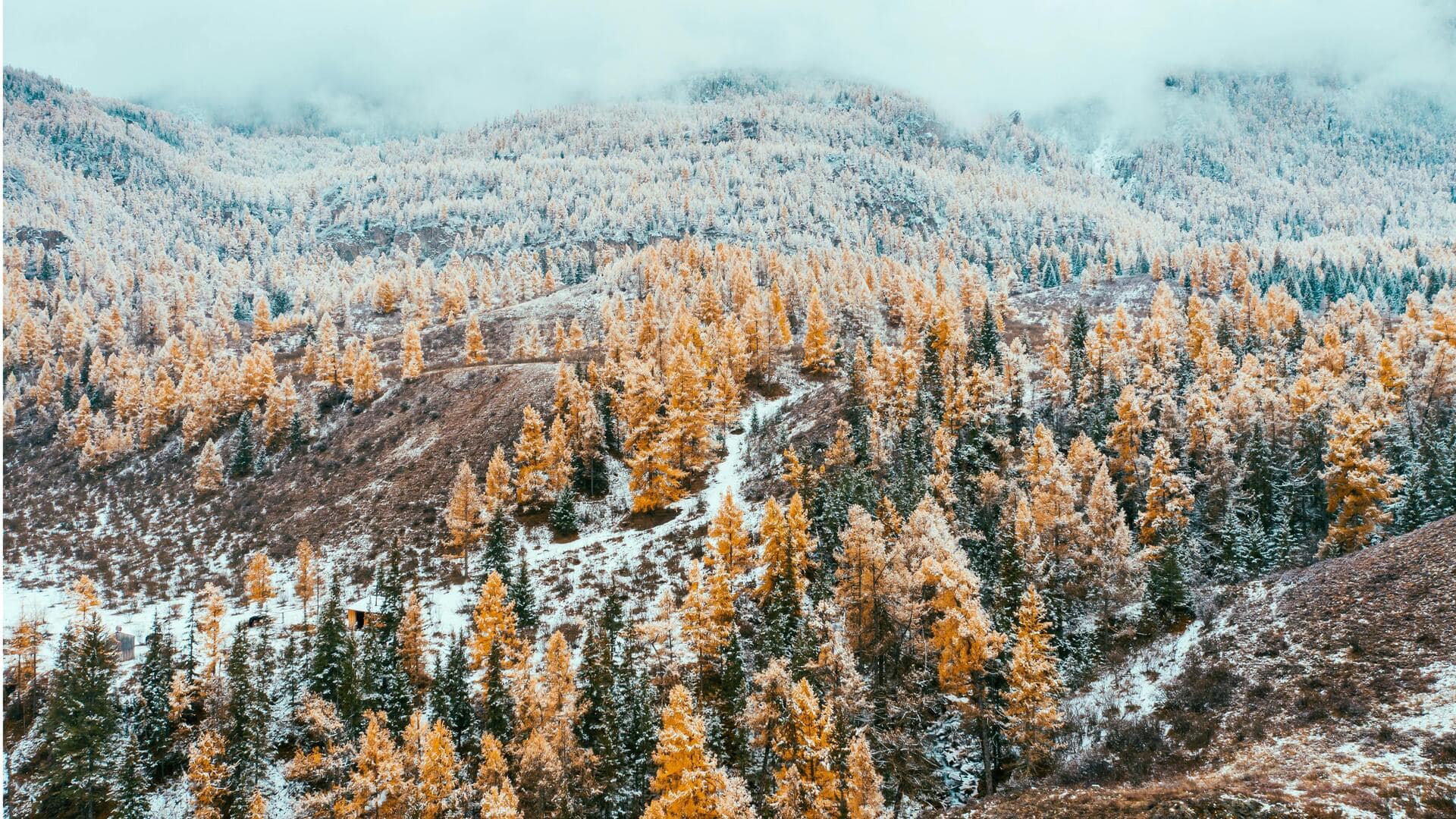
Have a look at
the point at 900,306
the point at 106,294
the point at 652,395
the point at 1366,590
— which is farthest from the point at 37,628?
the point at 106,294

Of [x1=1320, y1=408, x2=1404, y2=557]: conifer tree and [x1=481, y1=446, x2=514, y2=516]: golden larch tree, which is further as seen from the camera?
[x1=481, y1=446, x2=514, y2=516]: golden larch tree

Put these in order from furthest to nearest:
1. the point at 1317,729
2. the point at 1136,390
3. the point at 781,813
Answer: the point at 1136,390 → the point at 781,813 → the point at 1317,729

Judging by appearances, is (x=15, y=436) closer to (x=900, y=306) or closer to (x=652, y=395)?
(x=652, y=395)

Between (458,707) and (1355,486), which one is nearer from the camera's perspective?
(458,707)

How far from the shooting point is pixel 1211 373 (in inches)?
3029

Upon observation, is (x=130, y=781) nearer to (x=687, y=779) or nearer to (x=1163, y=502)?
(x=687, y=779)

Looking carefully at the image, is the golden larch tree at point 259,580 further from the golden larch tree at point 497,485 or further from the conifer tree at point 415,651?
the golden larch tree at point 497,485

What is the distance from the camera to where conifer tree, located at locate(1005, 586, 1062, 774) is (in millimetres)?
40969

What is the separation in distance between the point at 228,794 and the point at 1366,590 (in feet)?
237

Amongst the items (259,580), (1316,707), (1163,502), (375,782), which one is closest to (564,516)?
(259,580)

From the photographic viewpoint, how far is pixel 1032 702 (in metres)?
41.6

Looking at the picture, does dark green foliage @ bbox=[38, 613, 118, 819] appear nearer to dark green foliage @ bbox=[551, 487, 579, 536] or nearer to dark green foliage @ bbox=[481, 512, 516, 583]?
dark green foliage @ bbox=[481, 512, 516, 583]

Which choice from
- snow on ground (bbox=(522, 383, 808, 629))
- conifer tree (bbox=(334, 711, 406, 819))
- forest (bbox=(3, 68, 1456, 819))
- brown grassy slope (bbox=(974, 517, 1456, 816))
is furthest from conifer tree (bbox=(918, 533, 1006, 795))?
conifer tree (bbox=(334, 711, 406, 819))

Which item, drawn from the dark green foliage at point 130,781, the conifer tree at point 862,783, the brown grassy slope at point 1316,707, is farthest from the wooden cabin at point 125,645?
the brown grassy slope at point 1316,707
